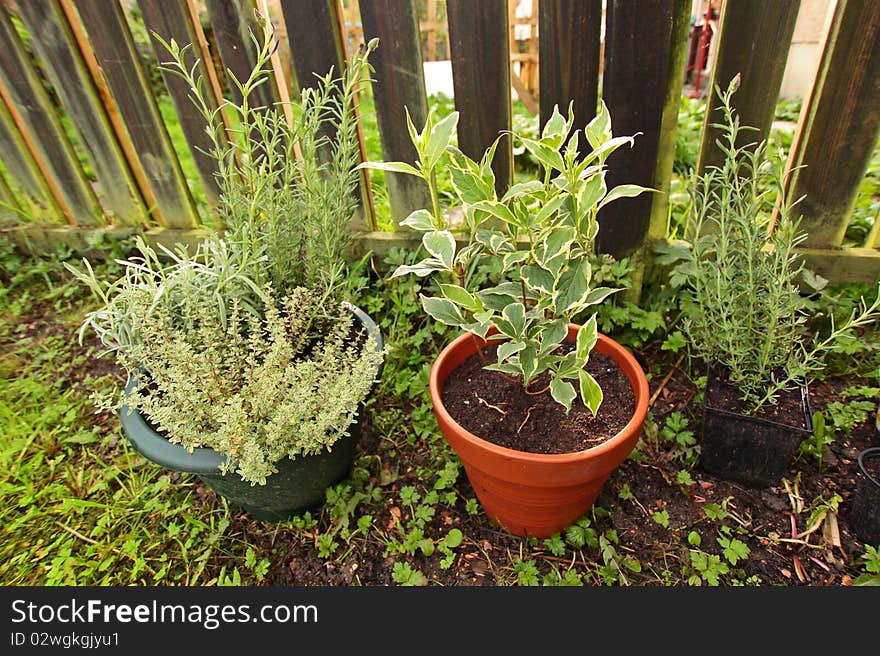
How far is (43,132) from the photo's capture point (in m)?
2.79

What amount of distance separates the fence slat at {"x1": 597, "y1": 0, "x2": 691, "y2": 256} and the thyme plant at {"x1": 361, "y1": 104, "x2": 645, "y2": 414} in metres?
0.50

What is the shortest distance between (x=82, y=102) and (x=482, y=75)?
1.84 meters

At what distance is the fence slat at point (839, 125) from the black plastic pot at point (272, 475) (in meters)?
1.60

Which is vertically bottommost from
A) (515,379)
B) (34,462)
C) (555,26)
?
(34,462)

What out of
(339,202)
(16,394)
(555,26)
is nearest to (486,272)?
(339,202)

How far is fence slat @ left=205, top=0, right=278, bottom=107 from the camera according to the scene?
6.91 feet

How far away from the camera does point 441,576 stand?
68.8 inches

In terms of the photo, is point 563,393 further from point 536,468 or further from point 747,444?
point 747,444

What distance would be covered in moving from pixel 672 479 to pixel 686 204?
1.29 m

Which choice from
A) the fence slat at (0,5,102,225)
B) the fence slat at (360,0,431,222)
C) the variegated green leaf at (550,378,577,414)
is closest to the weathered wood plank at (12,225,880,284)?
the fence slat at (0,5,102,225)

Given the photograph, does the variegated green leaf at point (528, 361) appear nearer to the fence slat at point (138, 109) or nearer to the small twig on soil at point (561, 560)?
the small twig on soil at point (561, 560)

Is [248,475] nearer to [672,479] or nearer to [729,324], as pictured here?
[672,479]

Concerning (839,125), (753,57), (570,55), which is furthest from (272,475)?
(839,125)

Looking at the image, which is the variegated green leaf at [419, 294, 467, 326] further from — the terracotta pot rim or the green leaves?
the green leaves
